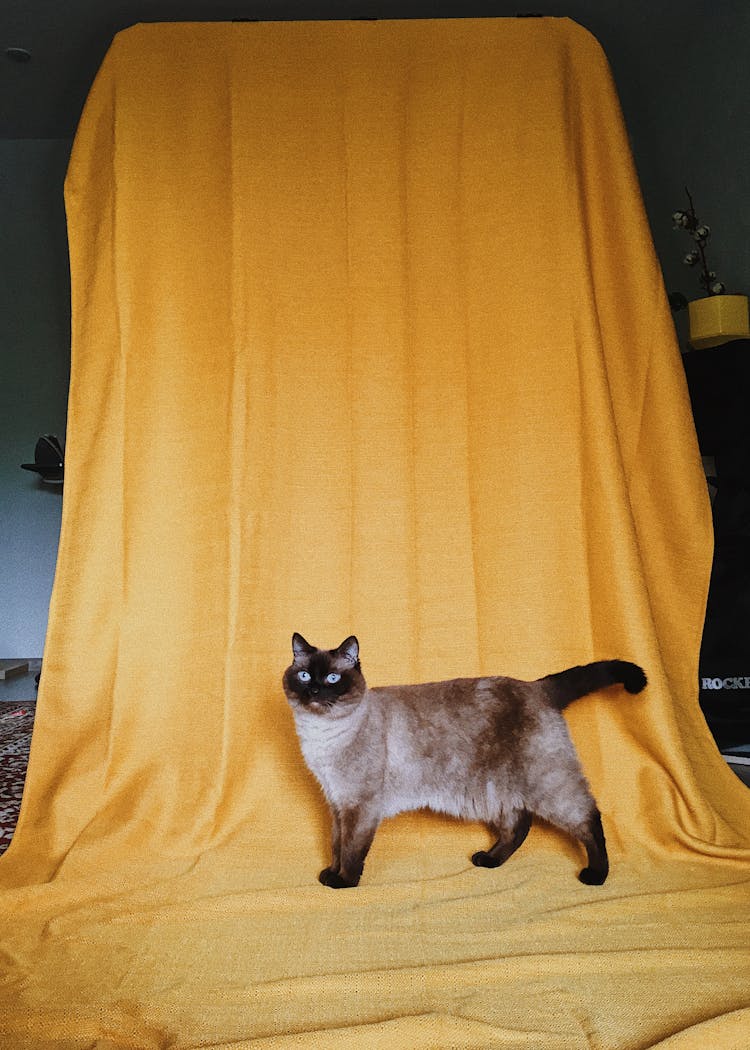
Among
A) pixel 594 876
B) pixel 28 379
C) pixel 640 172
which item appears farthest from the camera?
pixel 28 379

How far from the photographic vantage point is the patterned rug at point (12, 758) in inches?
75.3

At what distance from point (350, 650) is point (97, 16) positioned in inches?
101

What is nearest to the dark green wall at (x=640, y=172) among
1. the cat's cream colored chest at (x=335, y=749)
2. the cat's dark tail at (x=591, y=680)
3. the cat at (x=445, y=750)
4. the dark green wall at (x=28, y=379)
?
the dark green wall at (x=28, y=379)

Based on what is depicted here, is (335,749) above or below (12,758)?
above

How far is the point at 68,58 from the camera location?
9.96ft

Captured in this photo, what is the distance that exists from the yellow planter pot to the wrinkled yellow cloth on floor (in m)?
0.43

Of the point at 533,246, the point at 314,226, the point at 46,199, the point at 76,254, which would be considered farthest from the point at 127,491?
the point at 46,199

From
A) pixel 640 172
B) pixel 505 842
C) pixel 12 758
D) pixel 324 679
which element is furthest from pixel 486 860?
pixel 640 172

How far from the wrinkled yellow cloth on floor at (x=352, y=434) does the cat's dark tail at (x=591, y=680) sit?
10 centimetres

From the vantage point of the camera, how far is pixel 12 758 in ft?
8.35

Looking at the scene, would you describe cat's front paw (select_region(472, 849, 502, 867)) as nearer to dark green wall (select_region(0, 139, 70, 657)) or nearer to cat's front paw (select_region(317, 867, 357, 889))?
cat's front paw (select_region(317, 867, 357, 889))

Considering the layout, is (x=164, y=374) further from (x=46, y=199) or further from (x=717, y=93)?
(x=46, y=199)

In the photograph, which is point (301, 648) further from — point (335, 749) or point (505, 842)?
point (505, 842)

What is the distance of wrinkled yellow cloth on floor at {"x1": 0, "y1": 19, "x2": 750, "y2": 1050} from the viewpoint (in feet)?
5.49
